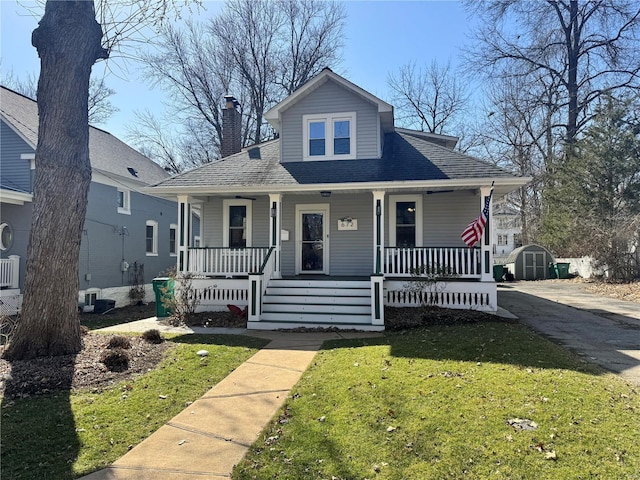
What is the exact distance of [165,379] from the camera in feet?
17.2

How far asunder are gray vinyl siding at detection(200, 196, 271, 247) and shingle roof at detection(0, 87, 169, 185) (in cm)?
525

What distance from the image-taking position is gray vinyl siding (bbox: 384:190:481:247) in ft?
37.6

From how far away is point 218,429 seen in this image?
12.7 ft

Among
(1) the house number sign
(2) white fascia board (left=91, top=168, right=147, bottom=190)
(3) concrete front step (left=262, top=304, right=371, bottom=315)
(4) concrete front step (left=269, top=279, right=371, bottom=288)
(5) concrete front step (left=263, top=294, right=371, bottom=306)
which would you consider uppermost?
(2) white fascia board (left=91, top=168, right=147, bottom=190)

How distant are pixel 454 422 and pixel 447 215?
8613mm

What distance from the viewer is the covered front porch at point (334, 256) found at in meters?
9.52

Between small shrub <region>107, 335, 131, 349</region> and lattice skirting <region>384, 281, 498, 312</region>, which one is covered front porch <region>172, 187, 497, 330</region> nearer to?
lattice skirting <region>384, 281, 498, 312</region>

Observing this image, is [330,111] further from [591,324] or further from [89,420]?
[89,420]

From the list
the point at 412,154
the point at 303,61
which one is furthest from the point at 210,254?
the point at 303,61

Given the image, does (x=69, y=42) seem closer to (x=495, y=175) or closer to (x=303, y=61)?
(x=495, y=175)

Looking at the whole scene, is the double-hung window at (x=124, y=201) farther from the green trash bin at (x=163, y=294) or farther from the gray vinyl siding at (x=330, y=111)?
the gray vinyl siding at (x=330, y=111)

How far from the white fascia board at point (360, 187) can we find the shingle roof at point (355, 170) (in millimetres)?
150

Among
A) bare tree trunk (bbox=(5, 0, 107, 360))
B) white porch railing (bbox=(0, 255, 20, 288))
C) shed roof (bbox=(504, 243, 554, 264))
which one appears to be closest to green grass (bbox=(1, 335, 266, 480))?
bare tree trunk (bbox=(5, 0, 107, 360))

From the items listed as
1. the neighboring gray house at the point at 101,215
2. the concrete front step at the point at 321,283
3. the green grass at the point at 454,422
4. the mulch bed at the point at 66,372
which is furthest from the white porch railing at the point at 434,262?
the neighboring gray house at the point at 101,215
